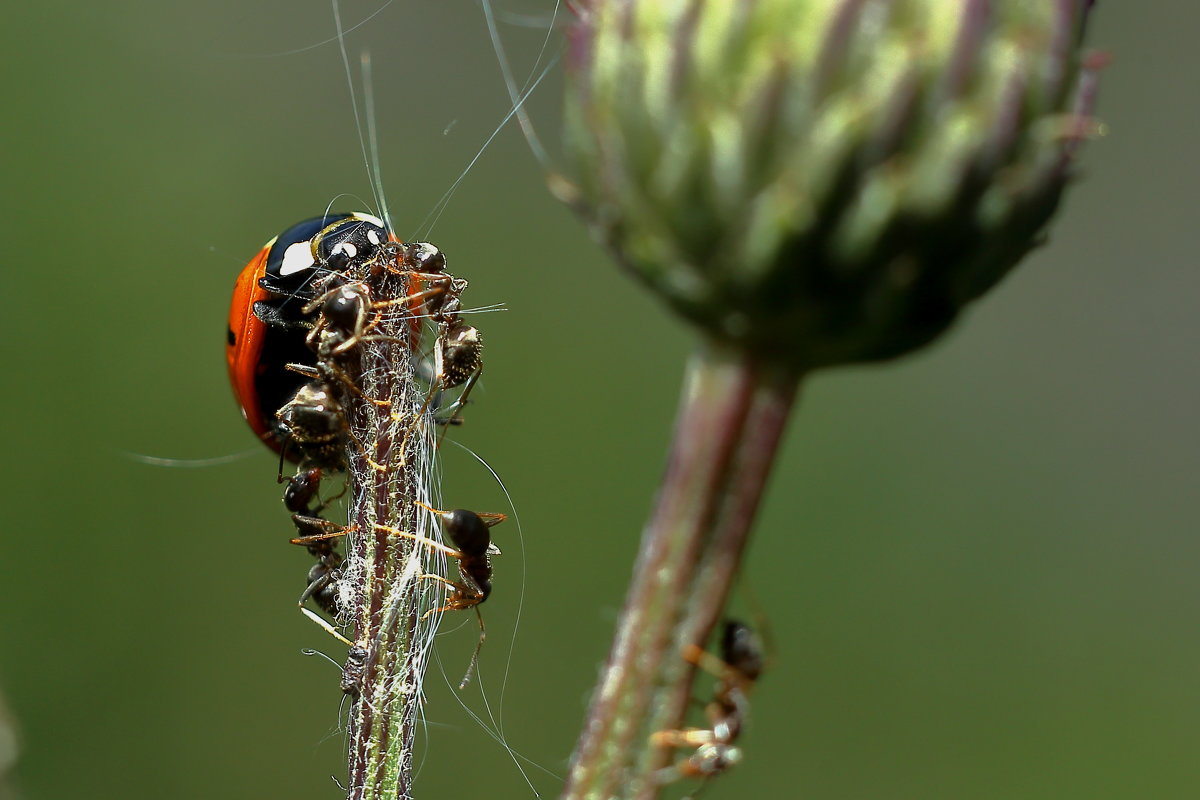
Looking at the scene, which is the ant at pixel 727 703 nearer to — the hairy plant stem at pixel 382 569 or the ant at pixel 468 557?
the hairy plant stem at pixel 382 569

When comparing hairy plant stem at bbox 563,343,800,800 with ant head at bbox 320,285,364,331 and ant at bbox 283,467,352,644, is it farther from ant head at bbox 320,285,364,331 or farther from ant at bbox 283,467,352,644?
ant at bbox 283,467,352,644

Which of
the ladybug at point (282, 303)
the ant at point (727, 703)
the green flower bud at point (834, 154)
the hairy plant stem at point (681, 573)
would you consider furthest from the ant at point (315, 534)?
the green flower bud at point (834, 154)

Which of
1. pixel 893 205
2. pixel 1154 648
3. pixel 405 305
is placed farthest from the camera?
pixel 1154 648

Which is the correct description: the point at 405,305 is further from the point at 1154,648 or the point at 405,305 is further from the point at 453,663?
the point at 1154,648

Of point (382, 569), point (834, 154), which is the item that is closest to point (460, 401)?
point (382, 569)

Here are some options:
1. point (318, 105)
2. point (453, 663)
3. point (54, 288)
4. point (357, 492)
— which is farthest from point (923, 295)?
point (318, 105)

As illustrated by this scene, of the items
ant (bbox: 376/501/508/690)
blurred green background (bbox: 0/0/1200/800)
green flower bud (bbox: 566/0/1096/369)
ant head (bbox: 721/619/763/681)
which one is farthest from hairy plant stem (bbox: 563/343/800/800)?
blurred green background (bbox: 0/0/1200/800)

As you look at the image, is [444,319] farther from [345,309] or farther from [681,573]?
[681,573]
